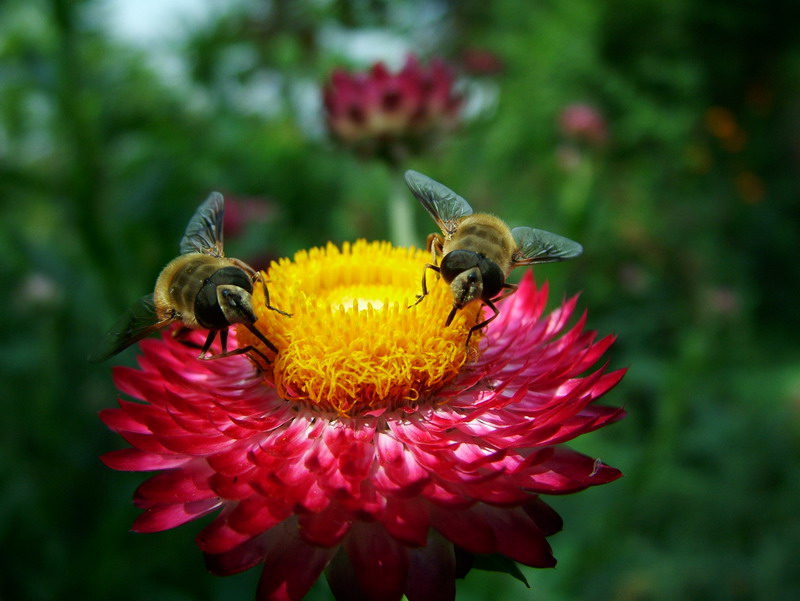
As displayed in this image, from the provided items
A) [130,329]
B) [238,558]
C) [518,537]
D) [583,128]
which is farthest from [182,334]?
[583,128]

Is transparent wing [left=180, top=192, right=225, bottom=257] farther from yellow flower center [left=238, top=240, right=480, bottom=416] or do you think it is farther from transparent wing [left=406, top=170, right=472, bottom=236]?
transparent wing [left=406, top=170, right=472, bottom=236]

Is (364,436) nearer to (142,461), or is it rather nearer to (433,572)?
(433,572)

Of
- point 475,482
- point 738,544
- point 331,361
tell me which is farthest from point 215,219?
point 738,544

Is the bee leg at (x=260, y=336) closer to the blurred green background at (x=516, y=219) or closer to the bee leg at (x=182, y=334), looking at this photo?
the bee leg at (x=182, y=334)

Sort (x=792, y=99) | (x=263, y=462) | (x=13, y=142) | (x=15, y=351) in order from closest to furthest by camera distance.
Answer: (x=263, y=462)
(x=15, y=351)
(x=13, y=142)
(x=792, y=99)

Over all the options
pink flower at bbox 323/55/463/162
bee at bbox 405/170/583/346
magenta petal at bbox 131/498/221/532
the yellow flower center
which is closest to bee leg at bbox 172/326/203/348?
the yellow flower center

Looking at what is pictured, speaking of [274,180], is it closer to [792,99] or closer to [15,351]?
[15,351]
